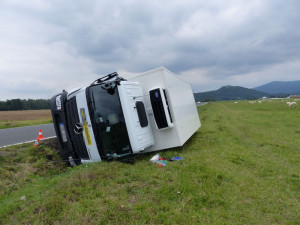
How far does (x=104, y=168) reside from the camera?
12.5ft

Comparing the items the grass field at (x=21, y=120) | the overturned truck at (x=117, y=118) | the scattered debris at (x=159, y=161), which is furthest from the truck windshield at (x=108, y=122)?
the grass field at (x=21, y=120)

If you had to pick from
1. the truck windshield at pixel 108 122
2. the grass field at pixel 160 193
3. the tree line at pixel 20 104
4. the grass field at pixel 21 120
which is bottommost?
the grass field at pixel 160 193

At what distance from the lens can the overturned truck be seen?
4.19 meters

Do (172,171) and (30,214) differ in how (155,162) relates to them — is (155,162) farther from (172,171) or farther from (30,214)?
(30,214)

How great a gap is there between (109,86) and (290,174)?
4.45 m

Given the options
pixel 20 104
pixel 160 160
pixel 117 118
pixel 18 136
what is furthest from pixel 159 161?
pixel 20 104

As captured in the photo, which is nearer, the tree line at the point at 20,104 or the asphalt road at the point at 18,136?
the asphalt road at the point at 18,136

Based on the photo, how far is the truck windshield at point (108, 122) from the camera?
4191 millimetres

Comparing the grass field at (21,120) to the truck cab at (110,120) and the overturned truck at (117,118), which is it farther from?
the truck cab at (110,120)

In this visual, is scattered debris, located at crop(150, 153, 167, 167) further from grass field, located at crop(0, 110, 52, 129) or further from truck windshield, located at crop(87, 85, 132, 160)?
grass field, located at crop(0, 110, 52, 129)

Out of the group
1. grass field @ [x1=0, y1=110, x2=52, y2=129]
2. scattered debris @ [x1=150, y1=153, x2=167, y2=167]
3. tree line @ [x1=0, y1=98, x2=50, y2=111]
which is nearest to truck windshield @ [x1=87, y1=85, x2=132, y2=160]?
scattered debris @ [x1=150, y1=153, x2=167, y2=167]

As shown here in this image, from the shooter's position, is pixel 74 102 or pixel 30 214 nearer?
pixel 30 214

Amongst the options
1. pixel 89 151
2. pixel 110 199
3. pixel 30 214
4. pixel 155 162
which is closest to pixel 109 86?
pixel 89 151

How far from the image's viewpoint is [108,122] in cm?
420
